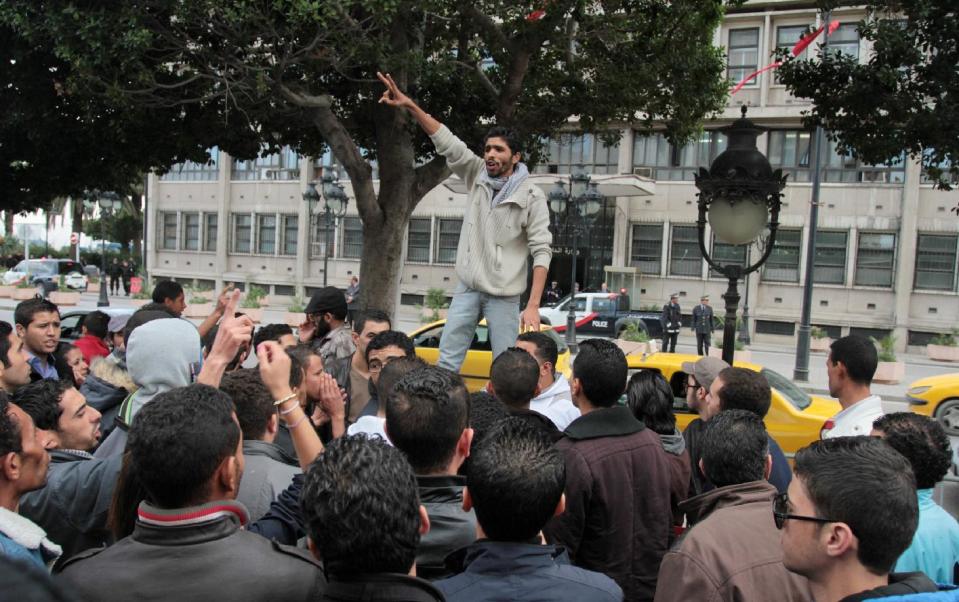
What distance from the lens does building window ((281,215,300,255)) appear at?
132 feet

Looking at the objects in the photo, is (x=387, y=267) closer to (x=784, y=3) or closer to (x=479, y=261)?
(x=479, y=261)

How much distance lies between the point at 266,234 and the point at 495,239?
37.4m

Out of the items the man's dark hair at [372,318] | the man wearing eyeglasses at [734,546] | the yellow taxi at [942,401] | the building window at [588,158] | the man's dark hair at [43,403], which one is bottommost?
the yellow taxi at [942,401]

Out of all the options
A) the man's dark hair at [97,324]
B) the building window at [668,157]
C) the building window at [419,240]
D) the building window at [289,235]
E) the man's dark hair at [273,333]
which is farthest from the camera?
the building window at [289,235]

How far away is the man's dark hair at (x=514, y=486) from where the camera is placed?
2355 mm

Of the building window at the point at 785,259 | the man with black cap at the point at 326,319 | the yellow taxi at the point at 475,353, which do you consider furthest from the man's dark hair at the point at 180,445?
the building window at the point at 785,259

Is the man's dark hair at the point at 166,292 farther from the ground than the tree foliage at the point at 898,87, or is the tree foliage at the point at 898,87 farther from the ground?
the tree foliage at the point at 898,87

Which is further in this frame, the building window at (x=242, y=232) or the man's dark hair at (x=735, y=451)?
the building window at (x=242, y=232)

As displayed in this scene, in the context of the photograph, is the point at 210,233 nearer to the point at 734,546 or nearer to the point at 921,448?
the point at 921,448

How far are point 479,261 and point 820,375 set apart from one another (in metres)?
18.8

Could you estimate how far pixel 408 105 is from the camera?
526cm

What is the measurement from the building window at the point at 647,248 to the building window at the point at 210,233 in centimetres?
2191

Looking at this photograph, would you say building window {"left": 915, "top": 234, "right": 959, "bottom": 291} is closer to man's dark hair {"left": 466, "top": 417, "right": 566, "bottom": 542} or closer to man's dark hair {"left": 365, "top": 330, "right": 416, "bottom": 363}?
man's dark hair {"left": 365, "top": 330, "right": 416, "bottom": 363}

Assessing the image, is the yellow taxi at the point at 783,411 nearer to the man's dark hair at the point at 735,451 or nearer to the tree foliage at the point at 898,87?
the tree foliage at the point at 898,87
